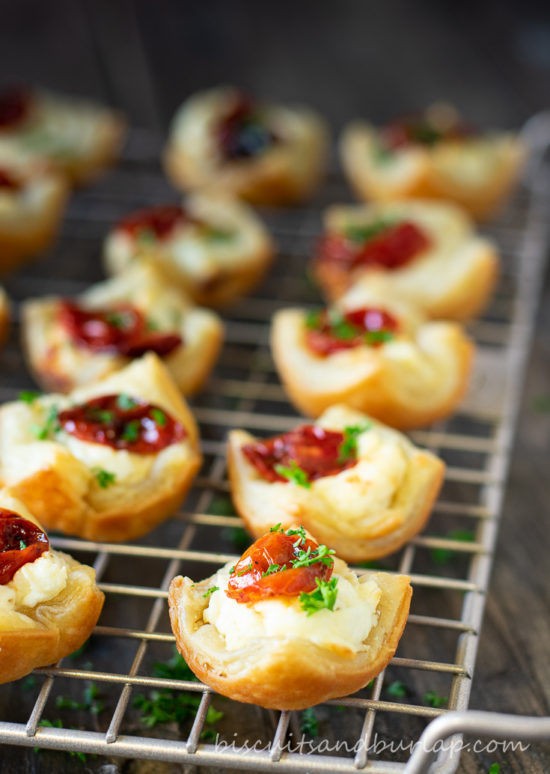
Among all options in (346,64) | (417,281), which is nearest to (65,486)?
(417,281)

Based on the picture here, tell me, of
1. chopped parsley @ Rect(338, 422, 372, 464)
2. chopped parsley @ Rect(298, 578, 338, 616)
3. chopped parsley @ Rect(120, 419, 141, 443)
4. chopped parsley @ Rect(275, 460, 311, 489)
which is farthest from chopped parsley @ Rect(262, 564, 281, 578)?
chopped parsley @ Rect(120, 419, 141, 443)

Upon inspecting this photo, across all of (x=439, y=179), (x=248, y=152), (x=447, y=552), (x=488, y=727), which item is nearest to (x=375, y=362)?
(x=447, y=552)

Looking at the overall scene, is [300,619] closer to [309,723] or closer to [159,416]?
[309,723]

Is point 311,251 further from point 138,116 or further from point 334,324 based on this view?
point 138,116

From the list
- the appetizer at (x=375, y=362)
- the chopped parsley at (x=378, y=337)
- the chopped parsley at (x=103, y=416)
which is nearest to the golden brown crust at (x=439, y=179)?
the appetizer at (x=375, y=362)

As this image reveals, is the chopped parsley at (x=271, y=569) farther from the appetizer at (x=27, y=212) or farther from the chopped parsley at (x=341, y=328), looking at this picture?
the appetizer at (x=27, y=212)

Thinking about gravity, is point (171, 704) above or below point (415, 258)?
below
